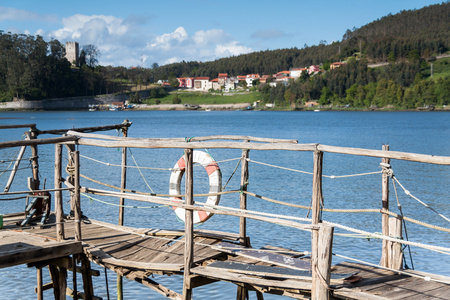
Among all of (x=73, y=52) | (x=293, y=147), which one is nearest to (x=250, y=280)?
(x=293, y=147)

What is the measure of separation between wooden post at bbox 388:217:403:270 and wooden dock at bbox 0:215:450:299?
0.13 m

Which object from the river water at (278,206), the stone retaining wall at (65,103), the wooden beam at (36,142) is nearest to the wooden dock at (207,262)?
the river water at (278,206)

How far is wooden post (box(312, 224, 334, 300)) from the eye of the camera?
4594mm

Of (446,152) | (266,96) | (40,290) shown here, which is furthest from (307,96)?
(40,290)

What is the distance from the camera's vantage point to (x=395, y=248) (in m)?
5.35

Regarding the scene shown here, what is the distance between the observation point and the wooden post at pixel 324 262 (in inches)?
181

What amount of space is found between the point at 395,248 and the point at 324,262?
43.8 inches

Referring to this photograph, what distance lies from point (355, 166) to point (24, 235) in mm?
21441

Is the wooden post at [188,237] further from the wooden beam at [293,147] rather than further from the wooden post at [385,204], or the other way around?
the wooden post at [385,204]

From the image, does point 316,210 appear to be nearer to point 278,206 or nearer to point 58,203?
point 58,203

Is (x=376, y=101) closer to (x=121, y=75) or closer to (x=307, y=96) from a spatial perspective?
(x=307, y=96)

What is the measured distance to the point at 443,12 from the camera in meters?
190

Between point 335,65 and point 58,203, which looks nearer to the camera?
point 58,203

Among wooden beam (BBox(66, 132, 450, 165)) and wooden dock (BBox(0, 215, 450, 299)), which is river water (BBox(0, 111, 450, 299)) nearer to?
wooden dock (BBox(0, 215, 450, 299))
